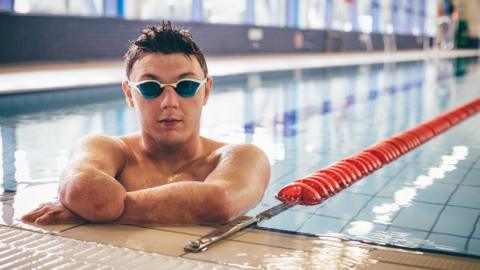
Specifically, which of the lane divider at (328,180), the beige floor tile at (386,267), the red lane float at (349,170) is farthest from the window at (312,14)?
the beige floor tile at (386,267)

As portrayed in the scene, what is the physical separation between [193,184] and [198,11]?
14.7m

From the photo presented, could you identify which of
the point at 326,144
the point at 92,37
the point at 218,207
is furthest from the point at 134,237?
the point at 92,37

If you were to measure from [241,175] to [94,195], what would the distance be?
0.60m

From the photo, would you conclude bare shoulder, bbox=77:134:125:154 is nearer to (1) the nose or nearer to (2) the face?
(2) the face

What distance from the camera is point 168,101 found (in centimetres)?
246

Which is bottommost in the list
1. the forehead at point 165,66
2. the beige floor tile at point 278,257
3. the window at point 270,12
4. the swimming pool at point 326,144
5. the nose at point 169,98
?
the swimming pool at point 326,144

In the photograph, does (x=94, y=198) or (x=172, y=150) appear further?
(x=172, y=150)

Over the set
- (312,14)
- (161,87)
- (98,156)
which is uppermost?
(312,14)

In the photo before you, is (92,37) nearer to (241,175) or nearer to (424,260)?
(241,175)

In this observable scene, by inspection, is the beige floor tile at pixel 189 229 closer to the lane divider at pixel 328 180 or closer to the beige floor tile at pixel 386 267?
the lane divider at pixel 328 180

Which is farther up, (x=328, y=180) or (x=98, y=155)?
(x=98, y=155)

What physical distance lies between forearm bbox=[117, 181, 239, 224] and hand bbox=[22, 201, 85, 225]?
19 cm

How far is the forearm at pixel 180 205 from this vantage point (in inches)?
94.5

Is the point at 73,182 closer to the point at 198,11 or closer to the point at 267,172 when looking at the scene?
the point at 267,172
